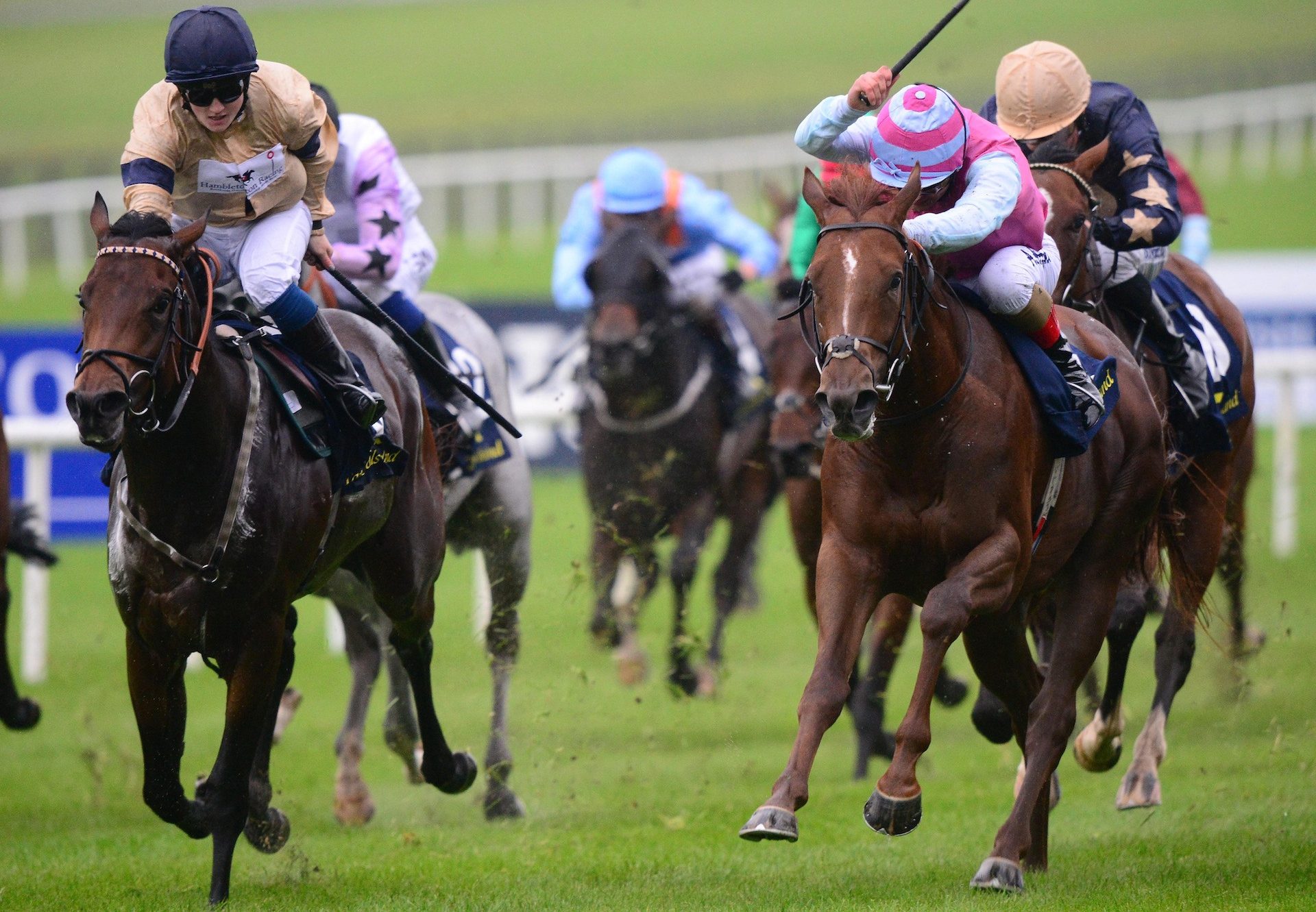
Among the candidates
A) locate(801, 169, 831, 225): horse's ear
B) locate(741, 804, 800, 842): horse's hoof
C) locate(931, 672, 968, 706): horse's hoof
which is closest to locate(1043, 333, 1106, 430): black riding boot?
locate(801, 169, 831, 225): horse's ear

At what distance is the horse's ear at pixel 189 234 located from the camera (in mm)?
4777

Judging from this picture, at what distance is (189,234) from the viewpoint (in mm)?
4797

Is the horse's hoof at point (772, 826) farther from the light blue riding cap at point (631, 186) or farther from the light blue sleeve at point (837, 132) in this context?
the light blue riding cap at point (631, 186)

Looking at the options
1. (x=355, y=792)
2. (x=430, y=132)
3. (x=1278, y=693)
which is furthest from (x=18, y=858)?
(x=430, y=132)

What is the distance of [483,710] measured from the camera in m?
9.22

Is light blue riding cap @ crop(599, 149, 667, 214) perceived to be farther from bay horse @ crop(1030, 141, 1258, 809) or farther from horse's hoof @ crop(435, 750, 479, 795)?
horse's hoof @ crop(435, 750, 479, 795)

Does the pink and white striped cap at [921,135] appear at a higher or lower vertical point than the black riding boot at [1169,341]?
higher

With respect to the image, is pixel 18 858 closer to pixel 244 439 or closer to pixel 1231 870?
pixel 244 439

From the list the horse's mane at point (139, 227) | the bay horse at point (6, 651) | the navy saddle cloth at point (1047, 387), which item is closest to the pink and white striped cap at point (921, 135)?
the navy saddle cloth at point (1047, 387)

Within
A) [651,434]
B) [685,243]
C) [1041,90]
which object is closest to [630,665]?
[651,434]

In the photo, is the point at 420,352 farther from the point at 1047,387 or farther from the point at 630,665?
the point at 630,665

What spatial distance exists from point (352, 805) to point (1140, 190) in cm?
379

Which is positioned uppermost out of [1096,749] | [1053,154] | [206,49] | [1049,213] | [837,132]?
[206,49]

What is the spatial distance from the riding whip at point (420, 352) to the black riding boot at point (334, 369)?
260 millimetres
